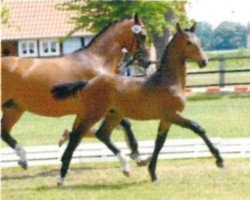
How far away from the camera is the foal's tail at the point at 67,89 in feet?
30.0

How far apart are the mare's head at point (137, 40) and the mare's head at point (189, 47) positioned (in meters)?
1.09

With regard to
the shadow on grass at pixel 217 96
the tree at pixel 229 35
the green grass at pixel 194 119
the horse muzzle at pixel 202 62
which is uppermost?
the horse muzzle at pixel 202 62

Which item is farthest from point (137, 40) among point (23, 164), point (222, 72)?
point (222, 72)

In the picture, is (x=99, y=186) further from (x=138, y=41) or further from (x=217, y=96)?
(x=217, y=96)

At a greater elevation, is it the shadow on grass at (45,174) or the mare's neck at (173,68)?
the mare's neck at (173,68)

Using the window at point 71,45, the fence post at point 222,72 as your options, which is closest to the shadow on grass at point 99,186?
the fence post at point 222,72

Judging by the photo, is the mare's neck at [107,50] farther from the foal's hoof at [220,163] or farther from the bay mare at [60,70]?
the foal's hoof at [220,163]

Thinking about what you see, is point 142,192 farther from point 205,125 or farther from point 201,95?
point 201,95

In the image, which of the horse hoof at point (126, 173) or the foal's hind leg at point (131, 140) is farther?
the foal's hind leg at point (131, 140)

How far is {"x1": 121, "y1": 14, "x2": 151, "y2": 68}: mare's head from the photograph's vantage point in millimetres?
10086

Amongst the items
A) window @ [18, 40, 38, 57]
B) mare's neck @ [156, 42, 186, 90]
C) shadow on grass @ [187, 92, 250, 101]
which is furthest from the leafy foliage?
mare's neck @ [156, 42, 186, 90]

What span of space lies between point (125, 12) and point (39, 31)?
21969 mm

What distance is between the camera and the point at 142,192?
8227 mm

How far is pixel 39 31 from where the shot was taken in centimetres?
4947
